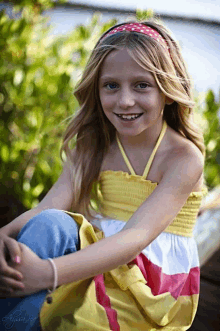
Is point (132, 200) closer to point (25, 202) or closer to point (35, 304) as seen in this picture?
point (35, 304)

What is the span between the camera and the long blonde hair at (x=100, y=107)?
1.33 meters

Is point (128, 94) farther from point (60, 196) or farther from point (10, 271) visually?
point (10, 271)

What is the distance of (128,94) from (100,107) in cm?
27

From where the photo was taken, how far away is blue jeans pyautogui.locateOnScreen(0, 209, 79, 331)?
1104 millimetres

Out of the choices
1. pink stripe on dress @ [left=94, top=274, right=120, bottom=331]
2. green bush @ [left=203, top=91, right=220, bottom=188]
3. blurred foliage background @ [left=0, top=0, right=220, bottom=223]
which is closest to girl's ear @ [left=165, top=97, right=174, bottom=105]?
pink stripe on dress @ [left=94, top=274, right=120, bottom=331]

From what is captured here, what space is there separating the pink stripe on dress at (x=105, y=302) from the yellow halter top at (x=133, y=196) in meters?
0.29

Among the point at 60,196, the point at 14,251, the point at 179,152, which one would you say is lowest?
the point at 60,196

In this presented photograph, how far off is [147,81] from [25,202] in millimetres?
1141

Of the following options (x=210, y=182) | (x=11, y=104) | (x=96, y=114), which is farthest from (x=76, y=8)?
(x=96, y=114)

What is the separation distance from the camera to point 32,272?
3.31 ft

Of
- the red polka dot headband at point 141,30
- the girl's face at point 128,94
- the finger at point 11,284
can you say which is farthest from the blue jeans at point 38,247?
the red polka dot headband at point 141,30

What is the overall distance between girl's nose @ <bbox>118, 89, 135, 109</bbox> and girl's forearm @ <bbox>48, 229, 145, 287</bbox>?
373mm

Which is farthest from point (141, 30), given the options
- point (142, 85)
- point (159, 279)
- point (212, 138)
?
point (212, 138)

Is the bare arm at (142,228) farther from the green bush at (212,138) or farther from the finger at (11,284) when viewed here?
the green bush at (212,138)
